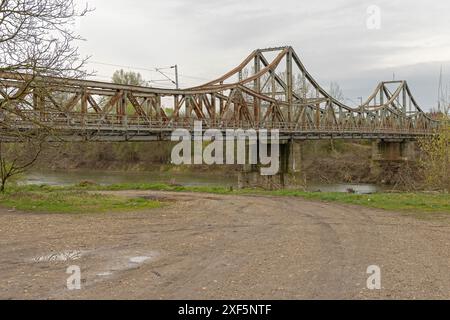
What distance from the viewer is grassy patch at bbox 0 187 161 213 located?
18.1 metres

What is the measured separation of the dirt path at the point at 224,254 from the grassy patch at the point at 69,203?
3.92ft

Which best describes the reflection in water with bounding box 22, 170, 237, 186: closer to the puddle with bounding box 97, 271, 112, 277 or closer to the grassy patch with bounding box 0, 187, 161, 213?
the grassy patch with bounding box 0, 187, 161, 213

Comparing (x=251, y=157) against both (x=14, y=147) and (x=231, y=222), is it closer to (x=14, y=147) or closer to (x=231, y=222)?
(x=14, y=147)

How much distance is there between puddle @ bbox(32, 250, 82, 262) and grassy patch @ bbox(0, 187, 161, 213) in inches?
289

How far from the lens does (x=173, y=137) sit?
1385 inches

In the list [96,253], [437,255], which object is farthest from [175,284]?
[437,255]

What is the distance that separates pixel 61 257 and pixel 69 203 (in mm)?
9296

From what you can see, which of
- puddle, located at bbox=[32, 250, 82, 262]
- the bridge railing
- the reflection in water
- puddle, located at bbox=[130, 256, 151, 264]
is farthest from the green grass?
the reflection in water

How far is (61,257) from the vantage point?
1021 centimetres

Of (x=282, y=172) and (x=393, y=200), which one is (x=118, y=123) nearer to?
(x=393, y=200)

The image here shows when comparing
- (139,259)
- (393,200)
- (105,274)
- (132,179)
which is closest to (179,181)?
(132,179)

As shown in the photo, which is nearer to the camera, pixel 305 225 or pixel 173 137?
pixel 305 225

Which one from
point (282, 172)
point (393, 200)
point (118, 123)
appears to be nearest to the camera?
point (393, 200)
